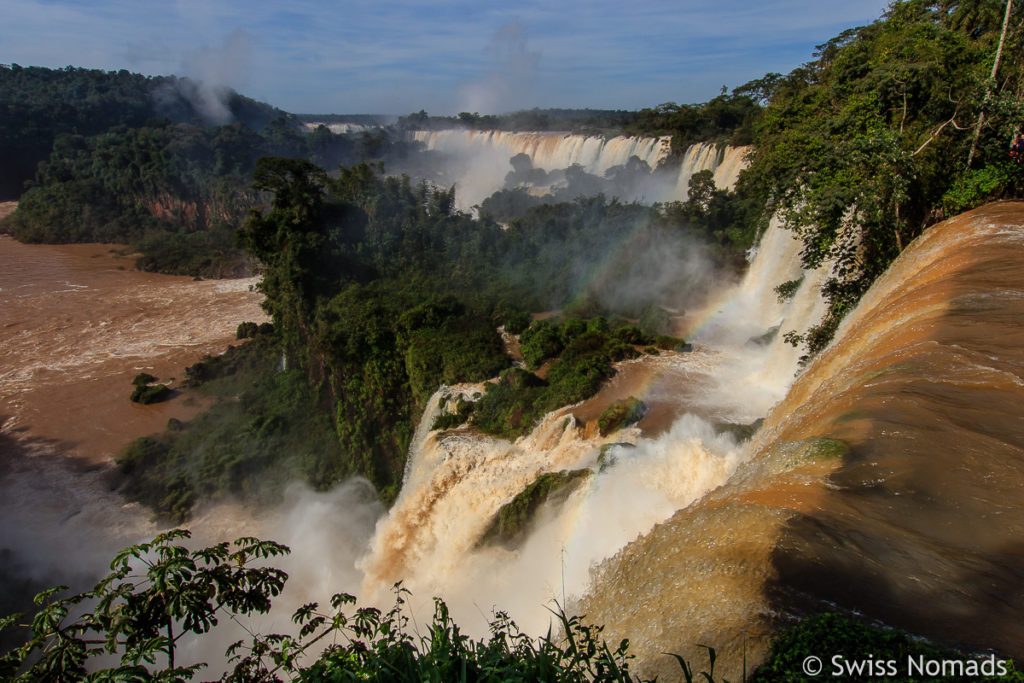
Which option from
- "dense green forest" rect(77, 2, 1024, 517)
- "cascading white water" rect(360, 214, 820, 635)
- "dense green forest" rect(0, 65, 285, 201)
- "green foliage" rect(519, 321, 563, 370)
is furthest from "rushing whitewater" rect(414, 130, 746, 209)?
"dense green forest" rect(0, 65, 285, 201)

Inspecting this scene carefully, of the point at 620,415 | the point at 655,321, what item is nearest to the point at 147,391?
the point at 620,415

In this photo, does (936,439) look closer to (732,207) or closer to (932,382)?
(932,382)

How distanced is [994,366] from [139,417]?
22950 mm

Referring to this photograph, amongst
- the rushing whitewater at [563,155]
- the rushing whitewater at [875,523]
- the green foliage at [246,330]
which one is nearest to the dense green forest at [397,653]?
the rushing whitewater at [875,523]

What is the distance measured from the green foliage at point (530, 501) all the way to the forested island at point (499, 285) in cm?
177

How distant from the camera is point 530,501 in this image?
9.17 metres

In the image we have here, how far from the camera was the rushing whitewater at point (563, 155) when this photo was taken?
28969mm

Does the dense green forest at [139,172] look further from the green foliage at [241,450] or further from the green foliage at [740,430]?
the green foliage at [740,430]

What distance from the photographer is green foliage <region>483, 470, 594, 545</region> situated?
891cm

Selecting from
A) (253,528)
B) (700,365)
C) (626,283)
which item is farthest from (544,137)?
(253,528)

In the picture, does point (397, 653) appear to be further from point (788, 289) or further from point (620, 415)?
point (788, 289)

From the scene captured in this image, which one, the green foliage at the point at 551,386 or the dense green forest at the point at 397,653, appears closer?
the dense green forest at the point at 397,653

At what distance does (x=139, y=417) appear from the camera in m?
19.7

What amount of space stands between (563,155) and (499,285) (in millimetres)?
24529
